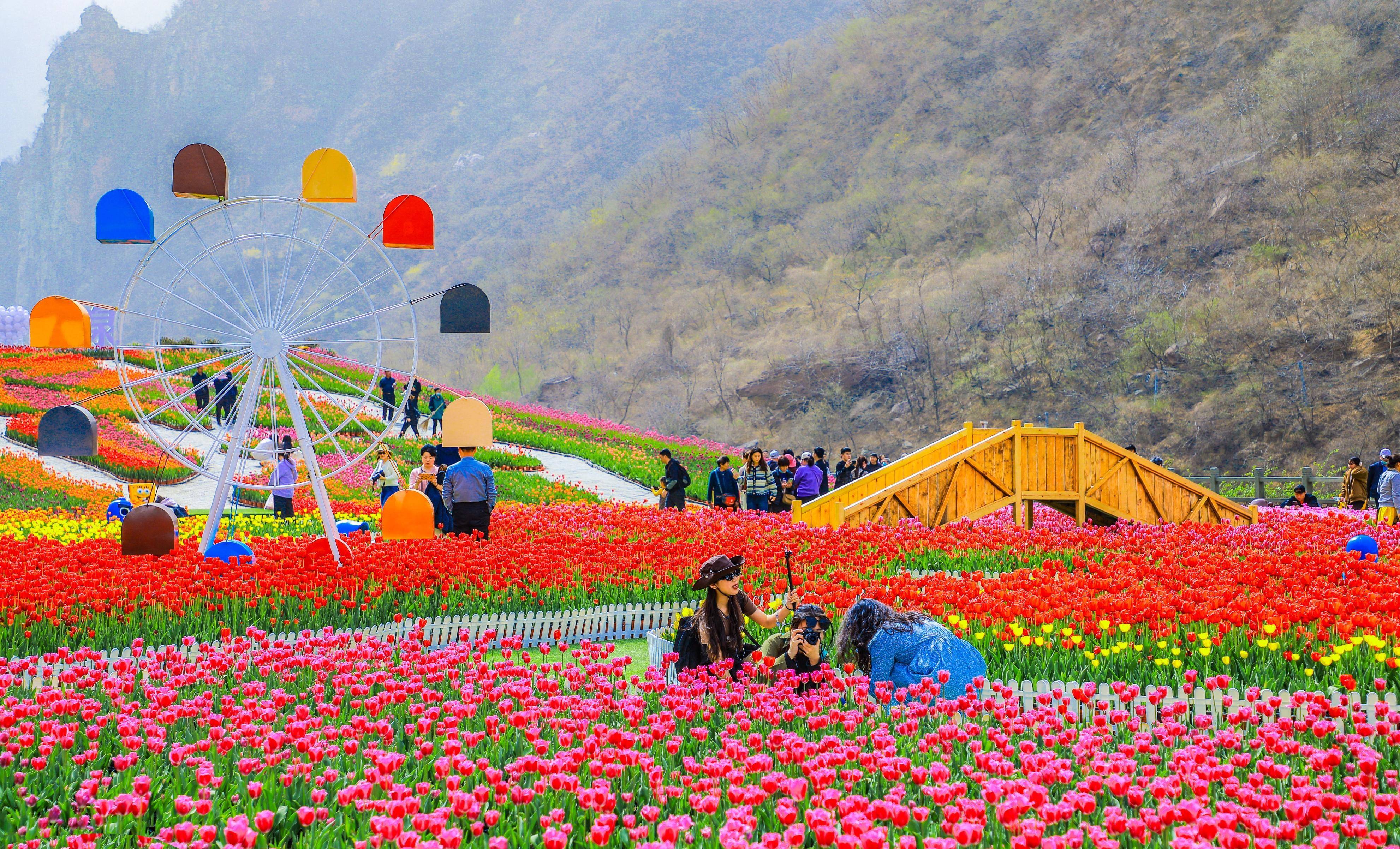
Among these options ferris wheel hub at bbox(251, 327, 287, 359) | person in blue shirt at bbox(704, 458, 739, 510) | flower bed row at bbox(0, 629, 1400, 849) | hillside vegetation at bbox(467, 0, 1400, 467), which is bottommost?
flower bed row at bbox(0, 629, 1400, 849)

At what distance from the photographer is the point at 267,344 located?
11.4 metres

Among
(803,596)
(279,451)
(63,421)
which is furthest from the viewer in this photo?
(279,451)

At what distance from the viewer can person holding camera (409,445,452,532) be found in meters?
13.8

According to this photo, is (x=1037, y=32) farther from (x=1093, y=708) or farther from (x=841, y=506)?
(x=1093, y=708)

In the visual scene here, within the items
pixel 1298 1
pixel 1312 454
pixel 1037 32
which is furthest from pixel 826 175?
pixel 1312 454

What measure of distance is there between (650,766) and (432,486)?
10.8m

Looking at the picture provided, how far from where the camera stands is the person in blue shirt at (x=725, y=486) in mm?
17578

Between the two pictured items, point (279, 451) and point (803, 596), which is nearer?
point (803, 596)

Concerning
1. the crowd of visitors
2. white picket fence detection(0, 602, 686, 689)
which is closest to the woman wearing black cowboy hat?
white picket fence detection(0, 602, 686, 689)

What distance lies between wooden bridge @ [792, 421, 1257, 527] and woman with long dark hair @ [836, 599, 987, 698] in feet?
27.2

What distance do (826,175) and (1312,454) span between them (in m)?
48.3

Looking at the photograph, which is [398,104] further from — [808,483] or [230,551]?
[230,551]

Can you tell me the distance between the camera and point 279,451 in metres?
18.2

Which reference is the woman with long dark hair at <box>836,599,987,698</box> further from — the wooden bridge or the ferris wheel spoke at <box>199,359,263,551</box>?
the wooden bridge
